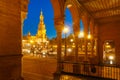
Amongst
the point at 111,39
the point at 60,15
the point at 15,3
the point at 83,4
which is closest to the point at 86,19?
the point at 83,4

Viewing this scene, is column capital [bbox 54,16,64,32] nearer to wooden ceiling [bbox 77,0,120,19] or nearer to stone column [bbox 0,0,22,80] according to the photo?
wooden ceiling [bbox 77,0,120,19]

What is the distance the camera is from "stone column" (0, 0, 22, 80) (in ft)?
20.1

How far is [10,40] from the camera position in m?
6.52

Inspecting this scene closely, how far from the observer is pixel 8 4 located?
6.45 meters

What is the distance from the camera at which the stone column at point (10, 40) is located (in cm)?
614

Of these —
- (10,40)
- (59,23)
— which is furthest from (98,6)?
(10,40)

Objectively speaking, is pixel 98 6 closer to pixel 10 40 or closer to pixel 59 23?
pixel 59 23

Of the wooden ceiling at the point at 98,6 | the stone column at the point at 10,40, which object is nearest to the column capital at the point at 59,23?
the wooden ceiling at the point at 98,6

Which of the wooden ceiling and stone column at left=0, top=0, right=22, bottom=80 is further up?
the wooden ceiling

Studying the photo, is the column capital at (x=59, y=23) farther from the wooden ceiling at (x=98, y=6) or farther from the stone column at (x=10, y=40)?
the stone column at (x=10, y=40)

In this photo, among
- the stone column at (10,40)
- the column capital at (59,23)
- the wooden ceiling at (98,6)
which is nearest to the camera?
the stone column at (10,40)

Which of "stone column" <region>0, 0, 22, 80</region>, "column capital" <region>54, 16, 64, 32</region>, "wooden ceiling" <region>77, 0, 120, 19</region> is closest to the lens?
"stone column" <region>0, 0, 22, 80</region>

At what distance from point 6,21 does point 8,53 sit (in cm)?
124

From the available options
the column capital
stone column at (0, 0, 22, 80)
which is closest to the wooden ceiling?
the column capital
